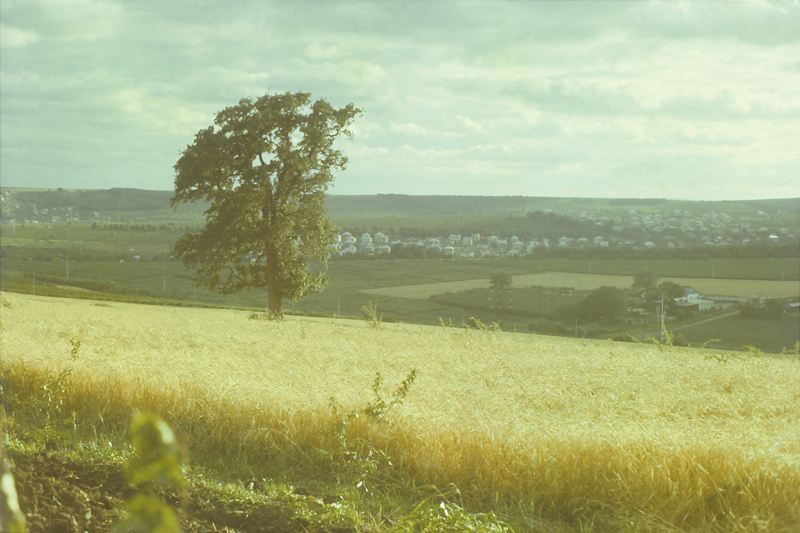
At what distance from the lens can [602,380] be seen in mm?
7879

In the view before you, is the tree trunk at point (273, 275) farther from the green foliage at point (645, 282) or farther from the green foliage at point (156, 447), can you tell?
the green foliage at point (645, 282)

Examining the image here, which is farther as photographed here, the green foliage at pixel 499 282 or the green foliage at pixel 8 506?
the green foliage at pixel 499 282

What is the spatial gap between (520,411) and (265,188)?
15209 mm

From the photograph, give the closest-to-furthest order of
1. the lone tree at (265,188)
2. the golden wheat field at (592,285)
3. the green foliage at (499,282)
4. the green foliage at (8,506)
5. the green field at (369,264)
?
the green foliage at (8,506), the lone tree at (265,188), the golden wheat field at (592,285), the green field at (369,264), the green foliage at (499,282)

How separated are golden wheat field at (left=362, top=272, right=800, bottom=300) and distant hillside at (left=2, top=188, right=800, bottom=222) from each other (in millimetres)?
5005

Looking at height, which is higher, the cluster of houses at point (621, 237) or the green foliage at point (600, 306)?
the cluster of houses at point (621, 237)

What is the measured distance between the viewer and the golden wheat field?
3888 centimetres

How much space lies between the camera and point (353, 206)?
226 ft

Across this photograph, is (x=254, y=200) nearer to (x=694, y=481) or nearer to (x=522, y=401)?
(x=522, y=401)

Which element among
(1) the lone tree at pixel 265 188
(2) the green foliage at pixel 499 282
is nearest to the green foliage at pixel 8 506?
(1) the lone tree at pixel 265 188

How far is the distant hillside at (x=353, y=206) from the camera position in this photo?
41.7 meters

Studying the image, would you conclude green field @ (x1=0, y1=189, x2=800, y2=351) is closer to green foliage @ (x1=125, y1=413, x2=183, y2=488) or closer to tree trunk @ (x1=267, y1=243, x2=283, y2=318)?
tree trunk @ (x1=267, y1=243, x2=283, y2=318)

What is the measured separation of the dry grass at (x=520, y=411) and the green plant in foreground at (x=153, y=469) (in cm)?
354

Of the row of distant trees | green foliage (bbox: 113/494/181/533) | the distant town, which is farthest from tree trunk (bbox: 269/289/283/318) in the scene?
the row of distant trees
